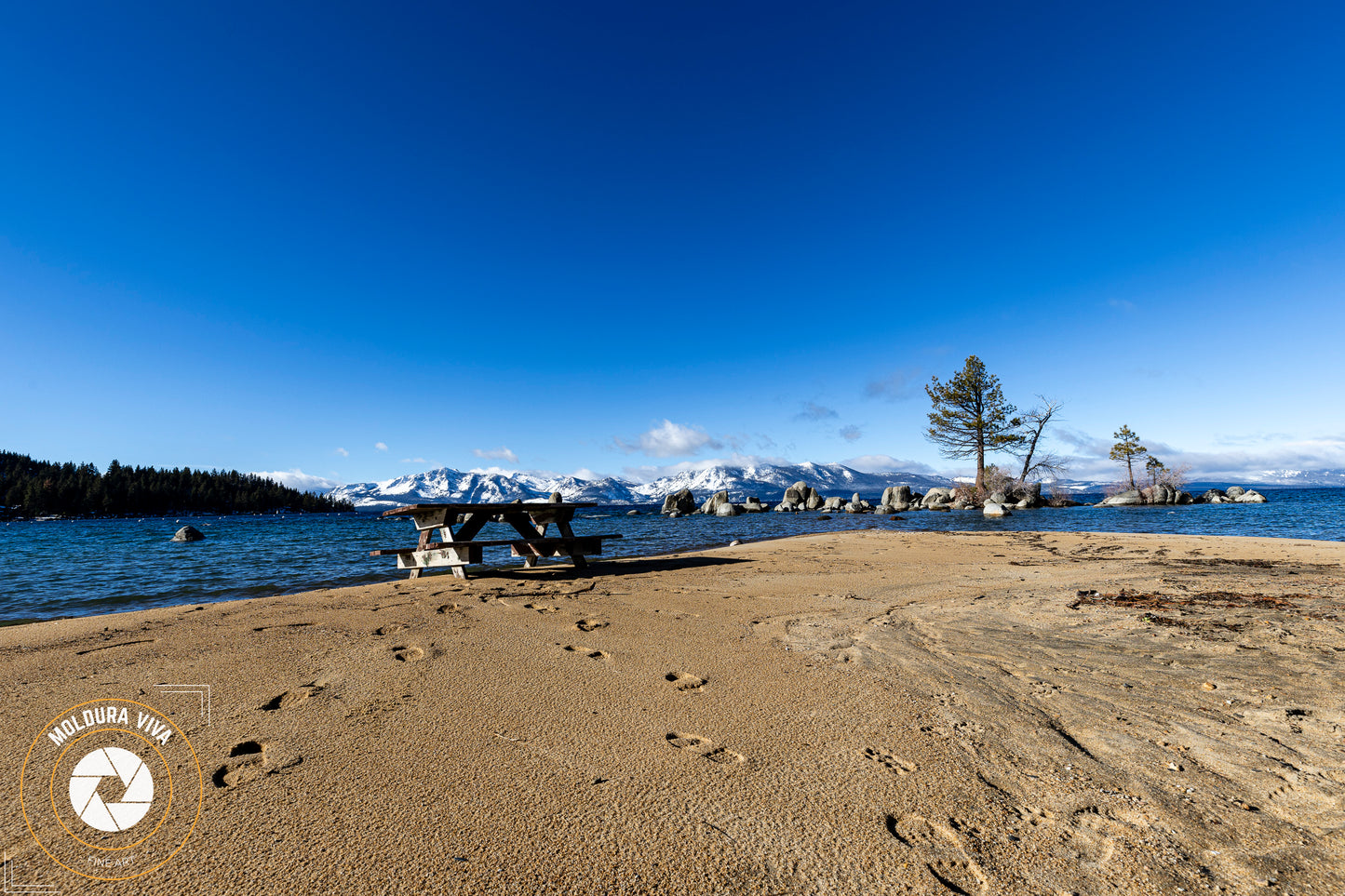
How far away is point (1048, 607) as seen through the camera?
22.2ft

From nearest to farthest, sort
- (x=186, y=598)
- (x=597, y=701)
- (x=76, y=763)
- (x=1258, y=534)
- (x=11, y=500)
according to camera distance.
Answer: (x=76, y=763)
(x=597, y=701)
(x=186, y=598)
(x=1258, y=534)
(x=11, y=500)

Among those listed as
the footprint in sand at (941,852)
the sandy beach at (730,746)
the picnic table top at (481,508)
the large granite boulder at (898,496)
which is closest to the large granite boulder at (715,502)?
the large granite boulder at (898,496)

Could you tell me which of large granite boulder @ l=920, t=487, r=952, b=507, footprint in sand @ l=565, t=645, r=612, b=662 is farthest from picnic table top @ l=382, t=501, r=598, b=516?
large granite boulder @ l=920, t=487, r=952, b=507

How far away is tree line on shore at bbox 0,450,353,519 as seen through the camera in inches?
3366

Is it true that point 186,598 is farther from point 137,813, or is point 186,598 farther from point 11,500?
point 11,500

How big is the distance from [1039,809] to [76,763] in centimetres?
501

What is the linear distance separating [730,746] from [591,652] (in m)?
2.20

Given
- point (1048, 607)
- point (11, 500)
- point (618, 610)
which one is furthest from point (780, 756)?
point (11, 500)

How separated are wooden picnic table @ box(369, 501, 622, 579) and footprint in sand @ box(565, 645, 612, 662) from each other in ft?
13.2

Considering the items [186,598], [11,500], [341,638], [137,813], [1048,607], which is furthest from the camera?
[11,500]

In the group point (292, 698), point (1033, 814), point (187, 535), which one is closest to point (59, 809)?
point (292, 698)

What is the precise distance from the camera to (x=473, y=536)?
957 centimetres

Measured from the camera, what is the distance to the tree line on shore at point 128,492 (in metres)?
85.5

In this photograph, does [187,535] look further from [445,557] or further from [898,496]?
[898,496]
